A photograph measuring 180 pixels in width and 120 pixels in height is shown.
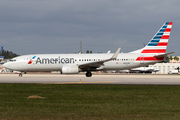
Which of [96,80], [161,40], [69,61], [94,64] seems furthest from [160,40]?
[96,80]

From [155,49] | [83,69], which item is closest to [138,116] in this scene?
[83,69]

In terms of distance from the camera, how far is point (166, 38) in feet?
141

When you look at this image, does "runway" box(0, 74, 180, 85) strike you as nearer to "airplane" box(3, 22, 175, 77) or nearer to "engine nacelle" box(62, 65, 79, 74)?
"engine nacelle" box(62, 65, 79, 74)

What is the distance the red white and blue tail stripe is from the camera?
42.3 metres

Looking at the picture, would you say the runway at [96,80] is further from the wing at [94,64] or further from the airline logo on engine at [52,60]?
the airline logo on engine at [52,60]

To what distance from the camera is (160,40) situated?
42.7 meters

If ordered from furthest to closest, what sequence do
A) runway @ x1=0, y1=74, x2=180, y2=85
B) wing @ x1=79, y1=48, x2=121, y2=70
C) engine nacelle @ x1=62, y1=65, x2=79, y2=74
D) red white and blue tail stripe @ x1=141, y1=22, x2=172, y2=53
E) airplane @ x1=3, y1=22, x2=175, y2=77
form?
red white and blue tail stripe @ x1=141, y1=22, x2=172, y2=53
airplane @ x1=3, y1=22, x2=175, y2=77
wing @ x1=79, y1=48, x2=121, y2=70
engine nacelle @ x1=62, y1=65, x2=79, y2=74
runway @ x1=0, y1=74, x2=180, y2=85

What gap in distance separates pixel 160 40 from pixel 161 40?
0.18 metres

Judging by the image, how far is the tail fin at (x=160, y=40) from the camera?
139ft

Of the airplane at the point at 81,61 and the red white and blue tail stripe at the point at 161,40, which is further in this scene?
the red white and blue tail stripe at the point at 161,40

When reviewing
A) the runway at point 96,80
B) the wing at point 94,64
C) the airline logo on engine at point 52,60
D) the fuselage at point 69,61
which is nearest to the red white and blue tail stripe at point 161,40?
the fuselage at point 69,61

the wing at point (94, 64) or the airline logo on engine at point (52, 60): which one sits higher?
the airline logo on engine at point (52, 60)

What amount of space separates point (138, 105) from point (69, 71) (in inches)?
1015

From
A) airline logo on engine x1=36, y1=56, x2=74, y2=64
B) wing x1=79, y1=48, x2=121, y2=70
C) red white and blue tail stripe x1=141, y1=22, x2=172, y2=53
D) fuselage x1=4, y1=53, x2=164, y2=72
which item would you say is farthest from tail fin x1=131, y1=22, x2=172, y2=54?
airline logo on engine x1=36, y1=56, x2=74, y2=64
